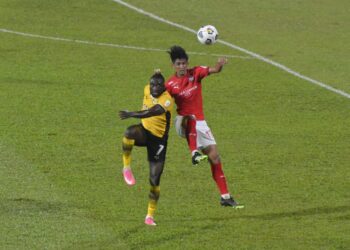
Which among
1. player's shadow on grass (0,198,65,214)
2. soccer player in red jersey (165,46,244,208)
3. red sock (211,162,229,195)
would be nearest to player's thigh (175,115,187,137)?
soccer player in red jersey (165,46,244,208)

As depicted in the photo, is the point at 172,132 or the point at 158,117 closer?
the point at 158,117

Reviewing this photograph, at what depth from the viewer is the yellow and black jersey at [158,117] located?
59.4 feet

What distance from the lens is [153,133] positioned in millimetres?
18281

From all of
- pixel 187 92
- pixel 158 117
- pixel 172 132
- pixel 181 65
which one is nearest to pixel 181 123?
pixel 187 92

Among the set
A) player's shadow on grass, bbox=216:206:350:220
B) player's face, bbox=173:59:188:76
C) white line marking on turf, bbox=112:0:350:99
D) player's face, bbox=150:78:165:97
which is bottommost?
white line marking on turf, bbox=112:0:350:99

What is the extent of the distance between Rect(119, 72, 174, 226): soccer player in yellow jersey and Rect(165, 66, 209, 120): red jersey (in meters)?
1.00

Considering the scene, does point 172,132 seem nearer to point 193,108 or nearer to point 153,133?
point 193,108

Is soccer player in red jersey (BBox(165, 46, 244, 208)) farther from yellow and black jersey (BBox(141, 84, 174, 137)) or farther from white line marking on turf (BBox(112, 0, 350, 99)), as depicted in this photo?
white line marking on turf (BBox(112, 0, 350, 99))

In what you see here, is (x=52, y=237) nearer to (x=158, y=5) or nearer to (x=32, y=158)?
(x=32, y=158)

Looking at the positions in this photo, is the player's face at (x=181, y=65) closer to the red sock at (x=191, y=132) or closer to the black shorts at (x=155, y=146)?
the red sock at (x=191, y=132)

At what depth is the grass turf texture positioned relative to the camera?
1856 cm

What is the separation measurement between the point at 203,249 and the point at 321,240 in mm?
1931

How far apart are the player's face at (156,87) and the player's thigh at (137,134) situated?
60 centimetres

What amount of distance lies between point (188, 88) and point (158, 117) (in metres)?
1.17
